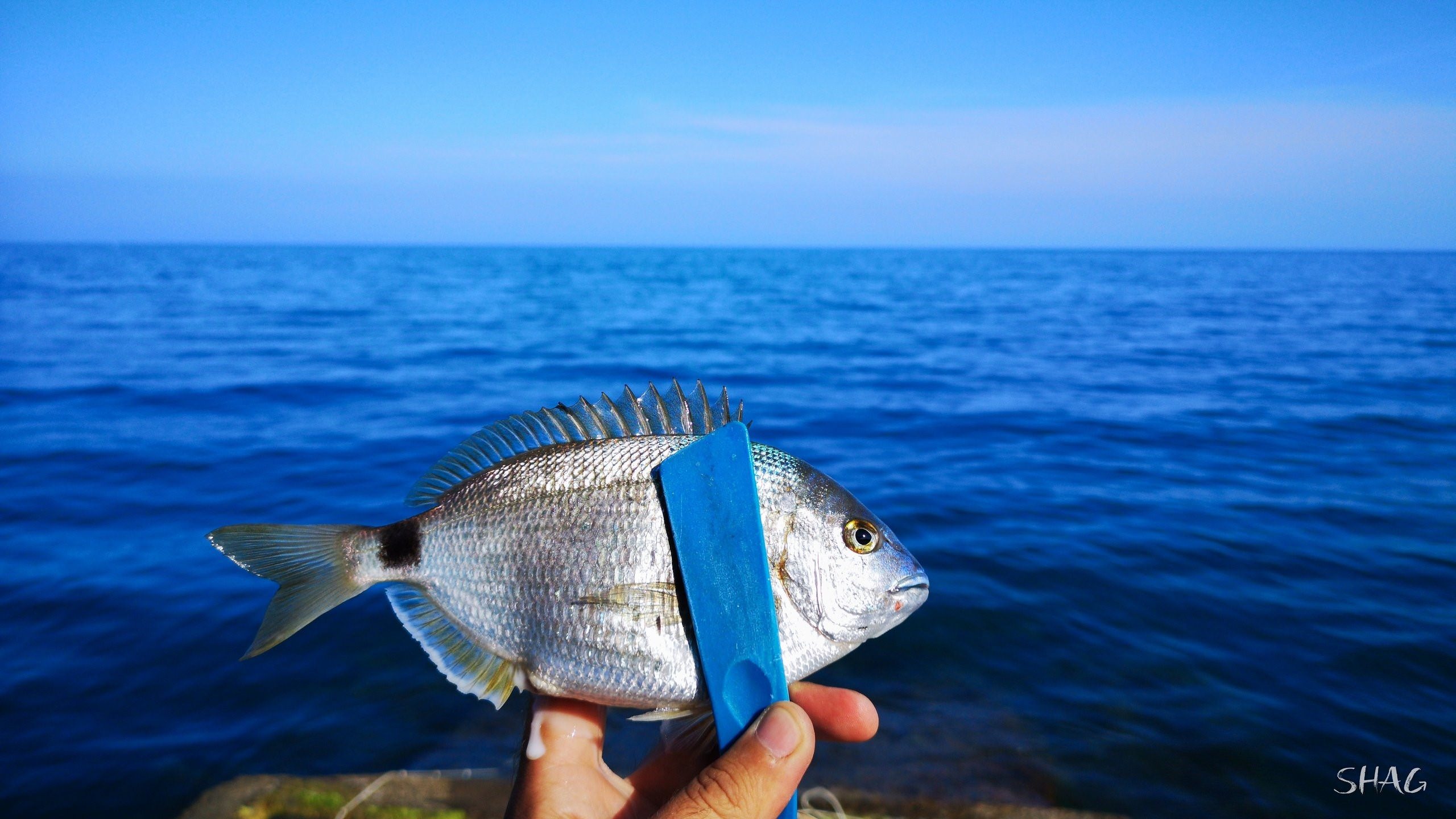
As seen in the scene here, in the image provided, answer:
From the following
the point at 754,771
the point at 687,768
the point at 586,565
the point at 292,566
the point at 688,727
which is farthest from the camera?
the point at 687,768

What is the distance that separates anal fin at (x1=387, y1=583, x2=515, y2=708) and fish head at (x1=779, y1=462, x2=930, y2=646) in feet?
3.02

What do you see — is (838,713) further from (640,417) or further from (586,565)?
(640,417)

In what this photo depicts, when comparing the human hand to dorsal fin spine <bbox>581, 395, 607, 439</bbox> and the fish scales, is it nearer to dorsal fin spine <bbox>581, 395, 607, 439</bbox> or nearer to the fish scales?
the fish scales

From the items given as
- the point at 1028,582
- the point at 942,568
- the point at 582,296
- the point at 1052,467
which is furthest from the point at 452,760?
the point at 582,296

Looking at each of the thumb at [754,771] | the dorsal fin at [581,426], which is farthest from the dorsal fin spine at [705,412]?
the thumb at [754,771]

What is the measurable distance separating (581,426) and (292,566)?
924 millimetres

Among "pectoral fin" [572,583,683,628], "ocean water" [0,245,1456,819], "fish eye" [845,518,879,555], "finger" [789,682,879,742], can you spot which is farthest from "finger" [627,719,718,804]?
"ocean water" [0,245,1456,819]

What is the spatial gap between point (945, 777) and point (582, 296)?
39.2m

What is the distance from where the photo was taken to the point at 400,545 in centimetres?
239

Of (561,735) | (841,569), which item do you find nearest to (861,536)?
(841,569)

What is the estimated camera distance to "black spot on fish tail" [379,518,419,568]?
239 cm

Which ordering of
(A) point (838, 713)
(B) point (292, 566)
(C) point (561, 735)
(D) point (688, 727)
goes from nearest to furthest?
(B) point (292, 566) → (D) point (688, 727) → (A) point (838, 713) → (C) point (561, 735)

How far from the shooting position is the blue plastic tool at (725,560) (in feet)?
6.92

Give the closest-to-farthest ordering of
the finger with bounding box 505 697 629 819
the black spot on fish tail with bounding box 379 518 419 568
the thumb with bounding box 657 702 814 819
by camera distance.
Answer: the thumb with bounding box 657 702 814 819 < the black spot on fish tail with bounding box 379 518 419 568 < the finger with bounding box 505 697 629 819
